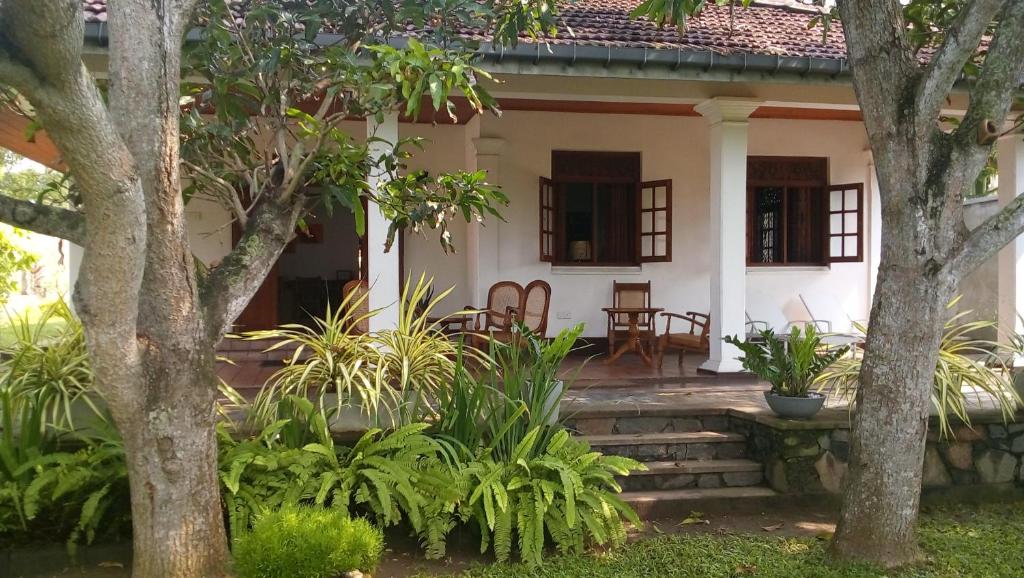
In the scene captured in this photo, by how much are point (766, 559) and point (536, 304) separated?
4423mm

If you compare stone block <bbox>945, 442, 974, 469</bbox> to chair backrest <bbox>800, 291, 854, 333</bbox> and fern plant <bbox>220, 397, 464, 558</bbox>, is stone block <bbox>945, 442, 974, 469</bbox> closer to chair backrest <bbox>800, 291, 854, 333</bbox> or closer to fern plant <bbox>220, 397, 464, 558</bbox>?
fern plant <bbox>220, 397, 464, 558</bbox>

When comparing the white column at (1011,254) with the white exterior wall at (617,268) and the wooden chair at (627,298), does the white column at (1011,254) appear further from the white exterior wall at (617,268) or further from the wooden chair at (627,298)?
the wooden chair at (627,298)

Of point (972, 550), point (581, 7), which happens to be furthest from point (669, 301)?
point (972, 550)

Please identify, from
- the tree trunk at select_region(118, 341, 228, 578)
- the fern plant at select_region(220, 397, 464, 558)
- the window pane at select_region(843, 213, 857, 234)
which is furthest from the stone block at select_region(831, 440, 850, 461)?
the window pane at select_region(843, 213, 857, 234)

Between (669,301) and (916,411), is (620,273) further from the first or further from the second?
(916,411)

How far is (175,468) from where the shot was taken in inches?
126

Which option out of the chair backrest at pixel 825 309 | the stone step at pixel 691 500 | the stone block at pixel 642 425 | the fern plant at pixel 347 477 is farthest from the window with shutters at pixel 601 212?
the fern plant at pixel 347 477

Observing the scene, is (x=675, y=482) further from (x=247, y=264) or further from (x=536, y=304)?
(x=536, y=304)

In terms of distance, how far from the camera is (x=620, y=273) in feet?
30.8

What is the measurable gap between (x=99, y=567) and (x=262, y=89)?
8.20 ft

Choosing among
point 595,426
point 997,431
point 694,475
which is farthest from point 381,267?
point 997,431

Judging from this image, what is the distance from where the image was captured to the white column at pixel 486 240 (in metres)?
8.68

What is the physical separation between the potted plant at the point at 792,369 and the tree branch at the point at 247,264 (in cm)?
277

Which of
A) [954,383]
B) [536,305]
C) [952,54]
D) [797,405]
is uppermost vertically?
[952,54]
